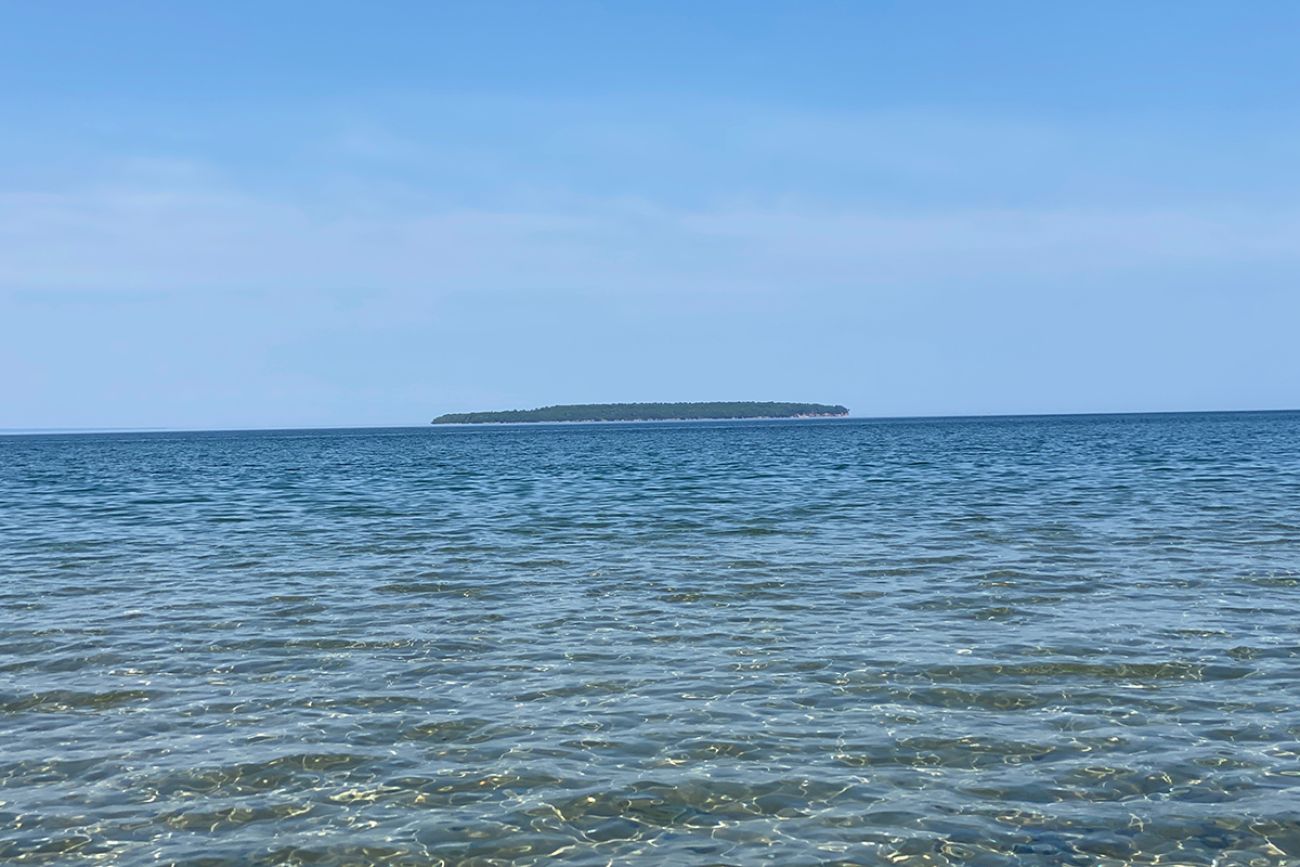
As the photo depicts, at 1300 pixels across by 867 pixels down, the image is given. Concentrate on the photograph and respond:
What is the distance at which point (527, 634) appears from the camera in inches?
648

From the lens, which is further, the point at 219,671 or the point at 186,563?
the point at 186,563

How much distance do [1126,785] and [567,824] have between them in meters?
5.02

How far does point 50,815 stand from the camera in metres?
9.67

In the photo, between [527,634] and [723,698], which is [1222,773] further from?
[527,634]

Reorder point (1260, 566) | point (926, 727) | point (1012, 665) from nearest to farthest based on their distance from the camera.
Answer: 1. point (926, 727)
2. point (1012, 665)
3. point (1260, 566)

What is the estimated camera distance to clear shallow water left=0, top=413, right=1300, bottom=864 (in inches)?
365

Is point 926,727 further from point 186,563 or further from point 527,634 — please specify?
point 186,563

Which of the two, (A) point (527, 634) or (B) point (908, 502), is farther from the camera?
(B) point (908, 502)

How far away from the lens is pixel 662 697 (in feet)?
42.7

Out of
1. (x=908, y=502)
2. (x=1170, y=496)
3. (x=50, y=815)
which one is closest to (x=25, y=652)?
(x=50, y=815)

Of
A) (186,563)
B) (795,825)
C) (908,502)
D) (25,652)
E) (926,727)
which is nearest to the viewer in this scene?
(795,825)

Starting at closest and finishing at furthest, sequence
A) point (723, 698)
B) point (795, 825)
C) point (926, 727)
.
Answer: point (795, 825), point (926, 727), point (723, 698)

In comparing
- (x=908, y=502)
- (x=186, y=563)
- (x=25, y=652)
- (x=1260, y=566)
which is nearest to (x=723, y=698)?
(x=25, y=652)

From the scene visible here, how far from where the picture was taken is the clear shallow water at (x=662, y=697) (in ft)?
30.4
